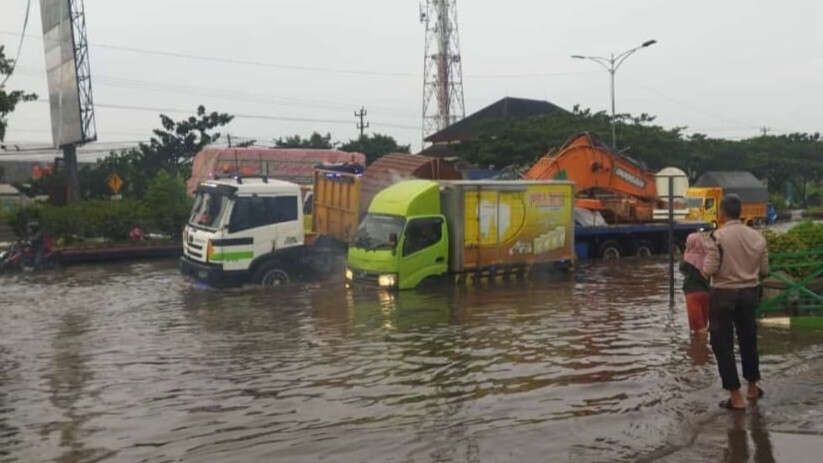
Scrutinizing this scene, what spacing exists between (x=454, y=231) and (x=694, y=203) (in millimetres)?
19555

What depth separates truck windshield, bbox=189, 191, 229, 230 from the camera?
729 inches

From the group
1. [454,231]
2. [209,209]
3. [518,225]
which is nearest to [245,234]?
[209,209]

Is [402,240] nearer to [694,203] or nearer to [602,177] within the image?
[602,177]

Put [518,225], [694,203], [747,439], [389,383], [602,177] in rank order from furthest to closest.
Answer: [694,203]
[602,177]
[518,225]
[389,383]
[747,439]

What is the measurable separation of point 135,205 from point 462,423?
2459 centimetres

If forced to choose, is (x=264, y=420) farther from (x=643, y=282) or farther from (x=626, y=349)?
(x=643, y=282)

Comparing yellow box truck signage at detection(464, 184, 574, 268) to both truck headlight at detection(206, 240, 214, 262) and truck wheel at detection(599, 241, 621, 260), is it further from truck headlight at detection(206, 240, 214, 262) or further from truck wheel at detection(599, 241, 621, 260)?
truck headlight at detection(206, 240, 214, 262)

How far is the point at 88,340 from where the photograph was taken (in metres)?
13.2

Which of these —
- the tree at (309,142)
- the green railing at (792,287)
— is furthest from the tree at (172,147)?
the green railing at (792,287)

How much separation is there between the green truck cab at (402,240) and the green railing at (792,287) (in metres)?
7.35

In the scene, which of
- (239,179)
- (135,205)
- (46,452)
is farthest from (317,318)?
(135,205)

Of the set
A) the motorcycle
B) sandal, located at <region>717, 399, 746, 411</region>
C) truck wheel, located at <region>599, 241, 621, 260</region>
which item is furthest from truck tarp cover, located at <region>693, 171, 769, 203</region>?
sandal, located at <region>717, 399, 746, 411</region>

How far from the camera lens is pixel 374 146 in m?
61.8

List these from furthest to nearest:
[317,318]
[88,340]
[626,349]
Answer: [317,318] → [88,340] → [626,349]
